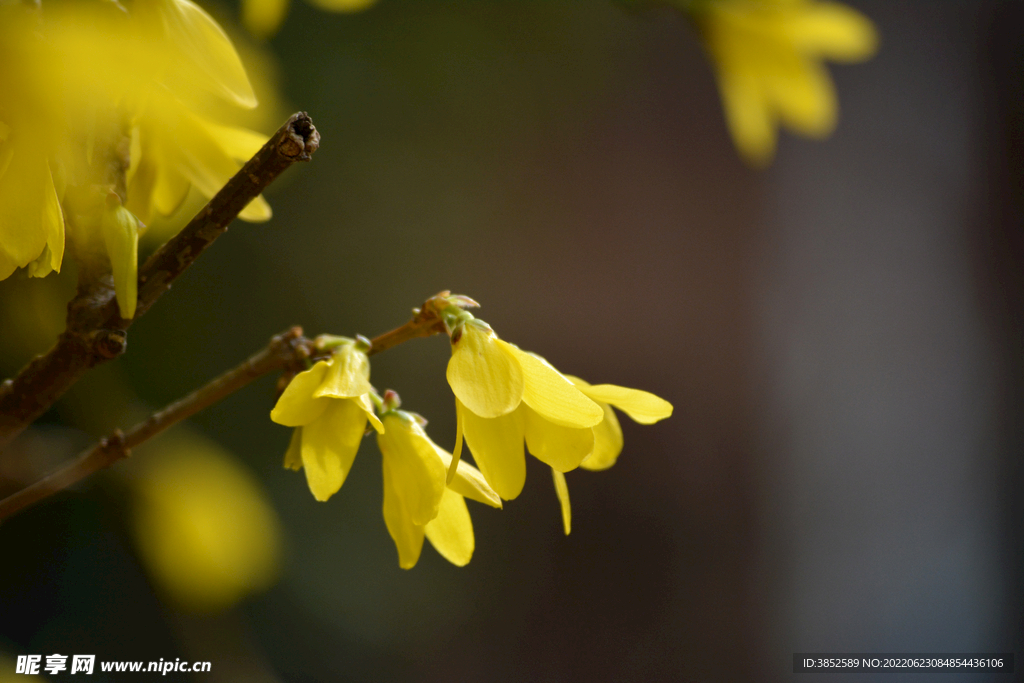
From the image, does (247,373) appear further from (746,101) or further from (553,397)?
(746,101)

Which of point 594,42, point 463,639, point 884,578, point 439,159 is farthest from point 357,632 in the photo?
point 594,42

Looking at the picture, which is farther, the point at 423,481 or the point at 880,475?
the point at 880,475

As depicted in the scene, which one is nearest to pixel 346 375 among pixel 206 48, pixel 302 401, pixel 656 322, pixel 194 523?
pixel 302 401

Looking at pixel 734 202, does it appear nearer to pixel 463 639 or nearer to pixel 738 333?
pixel 738 333

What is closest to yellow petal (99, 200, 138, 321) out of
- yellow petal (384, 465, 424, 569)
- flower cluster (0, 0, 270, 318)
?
flower cluster (0, 0, 270, 318)

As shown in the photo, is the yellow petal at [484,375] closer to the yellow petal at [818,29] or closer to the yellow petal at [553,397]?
the yellow petal at [553,397]
